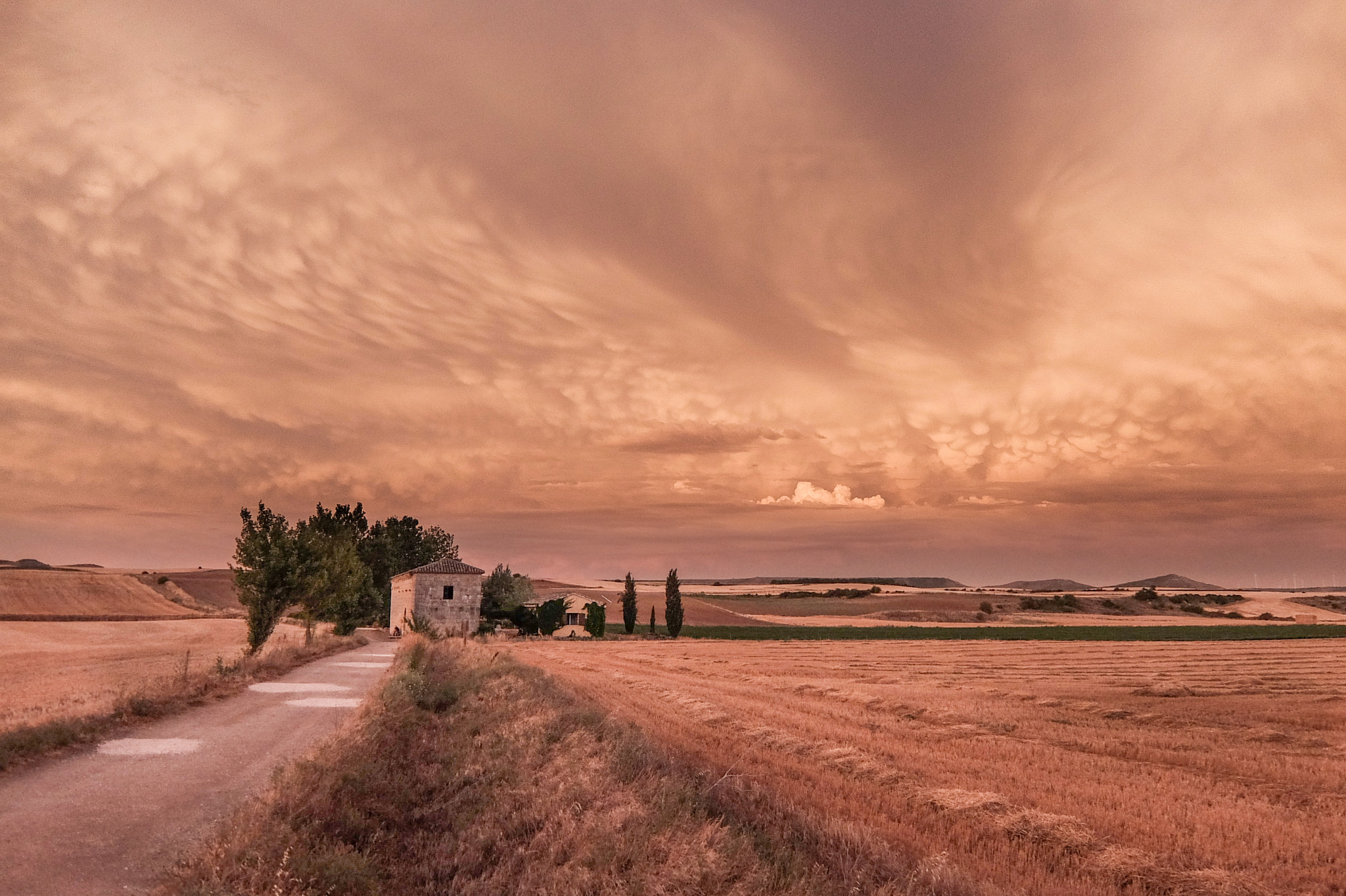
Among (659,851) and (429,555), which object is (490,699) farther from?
(429,555)

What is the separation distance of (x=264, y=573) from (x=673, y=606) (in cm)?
5751

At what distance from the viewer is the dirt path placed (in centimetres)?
768

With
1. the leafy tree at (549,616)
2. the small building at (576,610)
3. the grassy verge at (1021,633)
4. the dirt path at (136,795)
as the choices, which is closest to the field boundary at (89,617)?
the leafy tree at (549,616)

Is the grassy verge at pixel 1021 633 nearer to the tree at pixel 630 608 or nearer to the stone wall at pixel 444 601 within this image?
the tree at pixel 630 608

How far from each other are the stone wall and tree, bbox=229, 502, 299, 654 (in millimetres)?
34570

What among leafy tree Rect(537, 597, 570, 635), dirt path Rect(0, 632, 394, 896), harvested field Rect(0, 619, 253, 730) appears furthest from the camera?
leafy tree Rect(537, 597, 570, 635)

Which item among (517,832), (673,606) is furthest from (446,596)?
(517,832)

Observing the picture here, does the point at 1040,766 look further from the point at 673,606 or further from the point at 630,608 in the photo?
the point at 630,608

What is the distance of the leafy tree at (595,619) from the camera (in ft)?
253

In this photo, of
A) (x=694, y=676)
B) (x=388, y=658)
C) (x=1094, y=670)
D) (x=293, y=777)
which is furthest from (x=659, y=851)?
(x=1094, y=670)

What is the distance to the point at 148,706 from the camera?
57.2 feet

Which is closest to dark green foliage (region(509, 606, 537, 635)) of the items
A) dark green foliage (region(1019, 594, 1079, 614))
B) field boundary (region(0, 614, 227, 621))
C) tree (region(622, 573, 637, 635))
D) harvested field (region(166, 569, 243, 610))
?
tree (region(622, 573, 637, 635))

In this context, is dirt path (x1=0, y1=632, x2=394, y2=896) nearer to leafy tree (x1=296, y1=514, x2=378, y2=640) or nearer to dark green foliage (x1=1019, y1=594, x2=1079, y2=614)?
leafy tree (x1=296, y1=514, x2=378, y2=640)

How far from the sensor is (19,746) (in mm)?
12469
